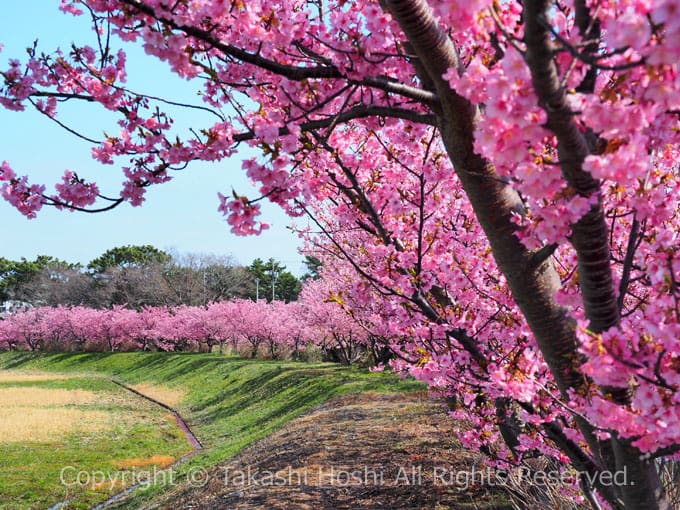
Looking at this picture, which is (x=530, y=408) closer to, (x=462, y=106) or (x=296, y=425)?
(x=462, y=106)

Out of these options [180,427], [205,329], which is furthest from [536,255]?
[205,329]

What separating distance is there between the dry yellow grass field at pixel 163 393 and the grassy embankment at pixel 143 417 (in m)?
0.07

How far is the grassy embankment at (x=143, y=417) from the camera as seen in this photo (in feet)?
44.0

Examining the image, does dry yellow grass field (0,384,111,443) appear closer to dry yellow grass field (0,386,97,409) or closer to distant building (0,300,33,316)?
dry yellow grass field (0,386,97,409)

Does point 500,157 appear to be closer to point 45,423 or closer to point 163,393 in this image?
point 45,423

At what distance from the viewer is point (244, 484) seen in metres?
8.94

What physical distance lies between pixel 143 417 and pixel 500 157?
22.5 meters

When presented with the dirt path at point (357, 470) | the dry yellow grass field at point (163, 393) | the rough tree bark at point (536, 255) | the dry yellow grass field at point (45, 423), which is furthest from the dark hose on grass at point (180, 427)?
the rough tree bark at point (536, 255)

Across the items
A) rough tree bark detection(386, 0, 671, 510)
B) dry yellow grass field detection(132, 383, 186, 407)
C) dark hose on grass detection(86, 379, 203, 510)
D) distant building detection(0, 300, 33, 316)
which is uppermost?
distant building detection(0, 300, 33, 316)

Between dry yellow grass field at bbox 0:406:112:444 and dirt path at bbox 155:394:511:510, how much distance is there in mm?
9042

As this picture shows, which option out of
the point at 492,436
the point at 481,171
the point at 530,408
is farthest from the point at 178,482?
the point at 481,171

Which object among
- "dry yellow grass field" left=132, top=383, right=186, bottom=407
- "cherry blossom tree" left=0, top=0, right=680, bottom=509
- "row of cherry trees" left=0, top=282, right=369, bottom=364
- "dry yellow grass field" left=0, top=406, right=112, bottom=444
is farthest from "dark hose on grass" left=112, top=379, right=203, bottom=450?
"cherry blossom tree" left=0, top=0, right=680, bottom=509

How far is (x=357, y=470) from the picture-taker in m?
8.07

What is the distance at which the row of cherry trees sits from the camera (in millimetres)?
27234
